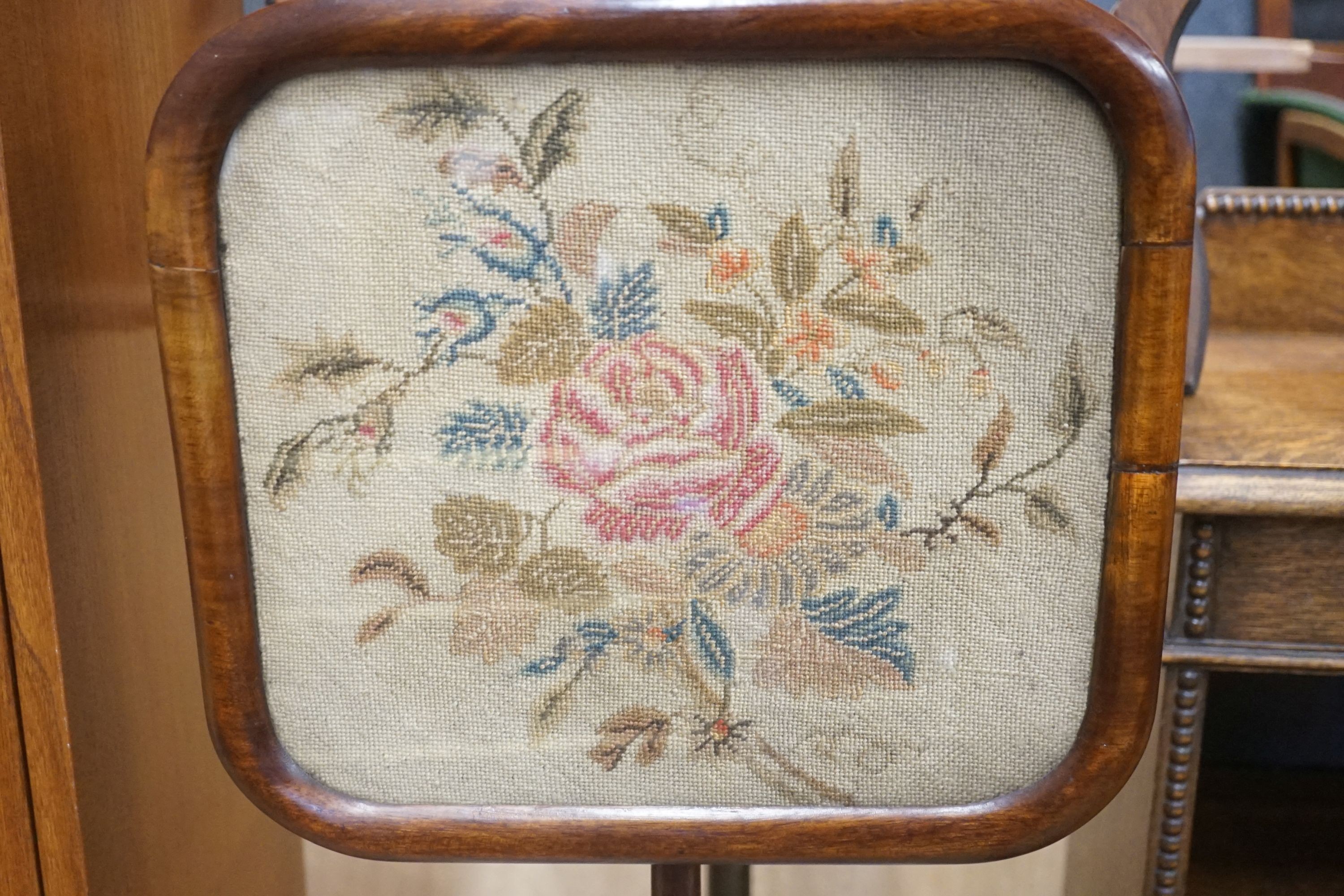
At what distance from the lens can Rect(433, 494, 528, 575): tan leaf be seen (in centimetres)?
45

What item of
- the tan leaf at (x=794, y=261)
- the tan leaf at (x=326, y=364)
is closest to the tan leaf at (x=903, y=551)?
the tan leaf at (x=794, y=261)

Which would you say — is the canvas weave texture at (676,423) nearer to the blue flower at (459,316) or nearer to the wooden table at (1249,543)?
the blue flower at (459,316)

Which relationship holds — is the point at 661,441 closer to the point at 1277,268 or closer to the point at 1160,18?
the point at 1160,18

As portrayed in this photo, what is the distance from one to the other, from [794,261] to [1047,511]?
14 cm

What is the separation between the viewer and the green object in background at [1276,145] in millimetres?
926

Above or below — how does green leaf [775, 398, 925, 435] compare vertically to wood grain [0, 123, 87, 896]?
above

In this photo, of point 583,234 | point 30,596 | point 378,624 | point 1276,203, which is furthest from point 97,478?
point 1276,203

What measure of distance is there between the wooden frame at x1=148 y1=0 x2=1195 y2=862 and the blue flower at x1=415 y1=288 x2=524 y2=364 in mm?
78

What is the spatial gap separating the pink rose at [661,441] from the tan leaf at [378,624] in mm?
90

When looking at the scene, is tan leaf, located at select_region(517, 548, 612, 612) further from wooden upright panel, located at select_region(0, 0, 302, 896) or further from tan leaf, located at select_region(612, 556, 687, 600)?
wooden upright panel, located at select_region(0, 0, 302, 896)

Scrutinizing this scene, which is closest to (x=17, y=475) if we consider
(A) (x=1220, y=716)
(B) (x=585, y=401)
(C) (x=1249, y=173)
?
(B) (x=585, y=401)

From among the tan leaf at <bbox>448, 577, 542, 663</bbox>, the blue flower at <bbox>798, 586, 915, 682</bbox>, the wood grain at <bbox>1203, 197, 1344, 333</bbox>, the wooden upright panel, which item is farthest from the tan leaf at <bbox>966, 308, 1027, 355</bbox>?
the wood grain at <bbox>1203, 197, 1344, 333</bbox>

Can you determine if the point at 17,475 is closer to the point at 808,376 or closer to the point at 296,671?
the point at 296,671

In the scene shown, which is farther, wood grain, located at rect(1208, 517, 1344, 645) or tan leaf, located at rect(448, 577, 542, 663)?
wood grain, located at rect(1208, 517, 1344, 645)
